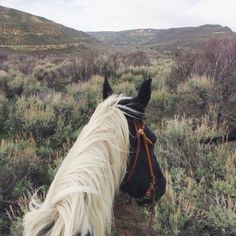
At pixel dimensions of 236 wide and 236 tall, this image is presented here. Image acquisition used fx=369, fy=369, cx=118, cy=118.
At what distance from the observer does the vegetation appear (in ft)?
12.9

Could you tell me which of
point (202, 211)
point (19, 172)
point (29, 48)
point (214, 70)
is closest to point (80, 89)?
point (214, 70)

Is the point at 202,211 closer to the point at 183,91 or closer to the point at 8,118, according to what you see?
the point at 183,91

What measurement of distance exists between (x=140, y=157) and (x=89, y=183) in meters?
0.54

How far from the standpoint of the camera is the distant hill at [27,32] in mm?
62938

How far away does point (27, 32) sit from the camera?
6888 cm

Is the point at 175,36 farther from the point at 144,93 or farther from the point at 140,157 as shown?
the point at 140,157

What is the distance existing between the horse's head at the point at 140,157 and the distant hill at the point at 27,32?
195 feet

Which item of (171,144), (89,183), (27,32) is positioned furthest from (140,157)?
(27,32)

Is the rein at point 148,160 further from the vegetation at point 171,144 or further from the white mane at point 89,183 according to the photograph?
the vegetation at point 171,144

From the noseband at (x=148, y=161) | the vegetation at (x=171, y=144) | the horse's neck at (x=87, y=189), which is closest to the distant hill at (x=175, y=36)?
the vegetation at (x=171, y=144)

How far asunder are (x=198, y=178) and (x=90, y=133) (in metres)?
3.30

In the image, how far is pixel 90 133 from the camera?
1.97m

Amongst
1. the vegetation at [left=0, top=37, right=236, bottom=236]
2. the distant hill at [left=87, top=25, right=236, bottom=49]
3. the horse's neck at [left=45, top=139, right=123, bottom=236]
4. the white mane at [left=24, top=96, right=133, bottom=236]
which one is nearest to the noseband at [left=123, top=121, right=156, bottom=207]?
the white mane at [left=24, top=96, right=133, bottom=236]

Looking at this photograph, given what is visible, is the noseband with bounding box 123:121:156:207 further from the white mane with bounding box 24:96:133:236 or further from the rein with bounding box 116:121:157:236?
the white mane with bounding box 24:96:133:236
